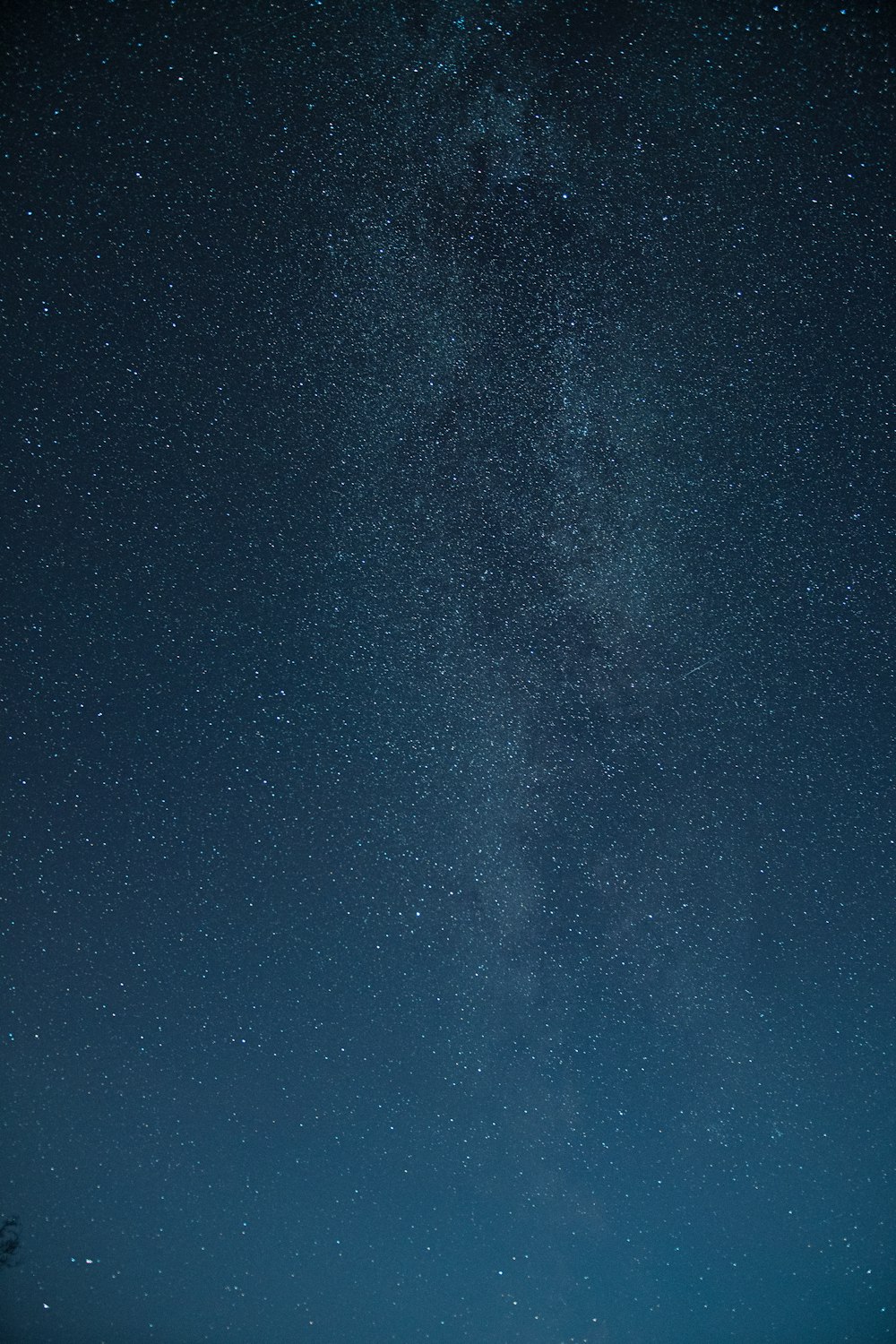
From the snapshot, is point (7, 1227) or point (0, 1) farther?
point (7, 1227)

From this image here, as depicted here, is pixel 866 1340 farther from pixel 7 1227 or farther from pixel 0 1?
pixel 0 1

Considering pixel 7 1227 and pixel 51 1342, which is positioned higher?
pixel 7 1227

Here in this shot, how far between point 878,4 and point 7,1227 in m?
12.9

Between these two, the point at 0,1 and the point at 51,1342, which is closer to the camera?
the point at 0,1

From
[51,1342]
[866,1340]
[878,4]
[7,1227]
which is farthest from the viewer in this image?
[51,1342]

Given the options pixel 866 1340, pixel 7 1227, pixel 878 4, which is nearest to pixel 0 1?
pixel 878 4

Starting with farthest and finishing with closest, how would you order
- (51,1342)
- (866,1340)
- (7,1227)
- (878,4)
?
(51,1342) → (866,1340) → (7,1227) → (878,4)

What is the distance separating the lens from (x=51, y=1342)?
2403 cm

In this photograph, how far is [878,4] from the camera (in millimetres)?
2328

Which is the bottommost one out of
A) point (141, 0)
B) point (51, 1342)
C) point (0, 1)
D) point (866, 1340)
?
point (51, 1342)

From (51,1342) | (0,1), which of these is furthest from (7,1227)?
(51,1342)

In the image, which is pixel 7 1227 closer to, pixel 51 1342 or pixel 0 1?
pixel 0 1

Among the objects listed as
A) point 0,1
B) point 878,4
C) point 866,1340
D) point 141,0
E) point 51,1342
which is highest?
point 878,4

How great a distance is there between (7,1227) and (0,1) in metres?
11.6
